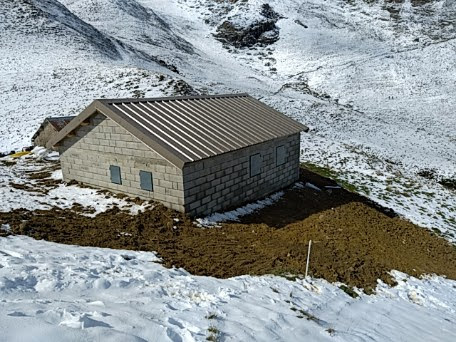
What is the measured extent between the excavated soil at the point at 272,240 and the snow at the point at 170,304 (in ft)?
2.30

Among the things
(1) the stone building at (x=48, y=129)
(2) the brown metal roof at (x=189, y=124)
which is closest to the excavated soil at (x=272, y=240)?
(2) the brown metal roof at (x=189, y=124)

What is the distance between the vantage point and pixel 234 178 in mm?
14898

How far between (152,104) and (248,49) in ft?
236

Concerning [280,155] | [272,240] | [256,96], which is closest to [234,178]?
[272,240]

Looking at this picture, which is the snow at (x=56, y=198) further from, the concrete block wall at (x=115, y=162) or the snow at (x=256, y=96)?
the concrete block wall at (x=115, y=162)

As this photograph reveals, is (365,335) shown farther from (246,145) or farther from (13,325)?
(246,145)

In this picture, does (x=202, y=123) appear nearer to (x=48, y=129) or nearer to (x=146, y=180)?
(x=146, y=180)

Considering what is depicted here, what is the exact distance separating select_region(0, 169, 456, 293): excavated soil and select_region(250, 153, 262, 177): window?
5.65 feet

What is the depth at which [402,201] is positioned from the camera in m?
20.2

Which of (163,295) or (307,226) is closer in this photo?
(163,295)

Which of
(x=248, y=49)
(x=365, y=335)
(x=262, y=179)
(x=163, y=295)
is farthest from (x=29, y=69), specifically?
(x=248, y=49)

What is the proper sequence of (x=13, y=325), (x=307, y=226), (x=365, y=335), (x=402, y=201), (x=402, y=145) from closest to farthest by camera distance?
1. (x=13, y=325)
2. (x=365, y=335)
3. (x=307, y=226)
4. (x=402, y=201)
5. (x=402, y=145)

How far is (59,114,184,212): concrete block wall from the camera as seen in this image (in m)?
13.1

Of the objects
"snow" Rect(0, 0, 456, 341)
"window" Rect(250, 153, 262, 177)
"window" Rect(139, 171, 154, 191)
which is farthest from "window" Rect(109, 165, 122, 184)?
"window" Rect(250, 153, 262, 177)
